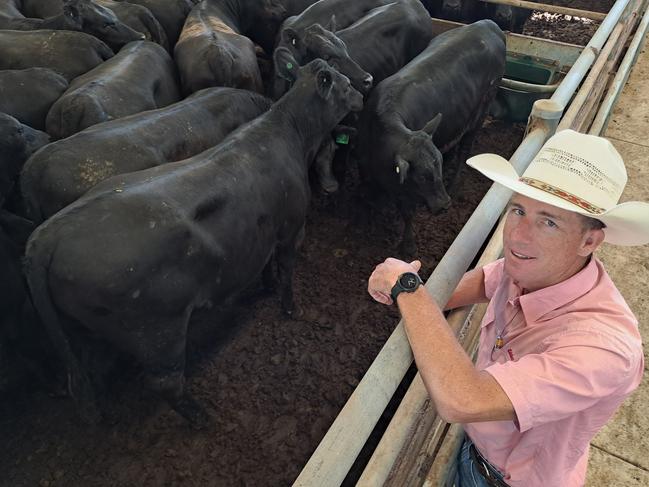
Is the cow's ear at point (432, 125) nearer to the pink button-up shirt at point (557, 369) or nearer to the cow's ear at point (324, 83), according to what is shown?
the cow's ear at point (324, 83)

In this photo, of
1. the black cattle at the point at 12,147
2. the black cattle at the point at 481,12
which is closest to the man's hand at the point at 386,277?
the black cattle at the point at 12,147

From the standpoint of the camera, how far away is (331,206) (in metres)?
5.34

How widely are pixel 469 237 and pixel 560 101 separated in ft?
5.29

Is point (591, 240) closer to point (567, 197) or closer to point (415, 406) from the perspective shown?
point (567, 197)

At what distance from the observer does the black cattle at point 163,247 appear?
8.39 ft

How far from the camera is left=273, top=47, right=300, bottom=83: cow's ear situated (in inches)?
190

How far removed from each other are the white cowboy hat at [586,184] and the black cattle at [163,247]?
1832 mm

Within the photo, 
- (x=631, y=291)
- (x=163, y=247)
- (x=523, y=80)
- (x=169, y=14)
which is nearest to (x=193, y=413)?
(x=163, y=247)

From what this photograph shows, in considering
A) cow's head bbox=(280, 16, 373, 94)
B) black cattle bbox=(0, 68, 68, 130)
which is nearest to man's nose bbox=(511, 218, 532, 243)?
cow's head bbox=(280, 16, 373, 94)

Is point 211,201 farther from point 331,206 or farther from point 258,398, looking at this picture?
point 331,206

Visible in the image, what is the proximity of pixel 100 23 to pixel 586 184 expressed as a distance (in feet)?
18.4

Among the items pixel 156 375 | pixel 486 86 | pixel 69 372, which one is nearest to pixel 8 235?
pixel 69 372

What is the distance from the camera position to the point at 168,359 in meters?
2.96

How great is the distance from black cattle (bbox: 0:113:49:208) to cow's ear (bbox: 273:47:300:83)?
2262 millimetres
